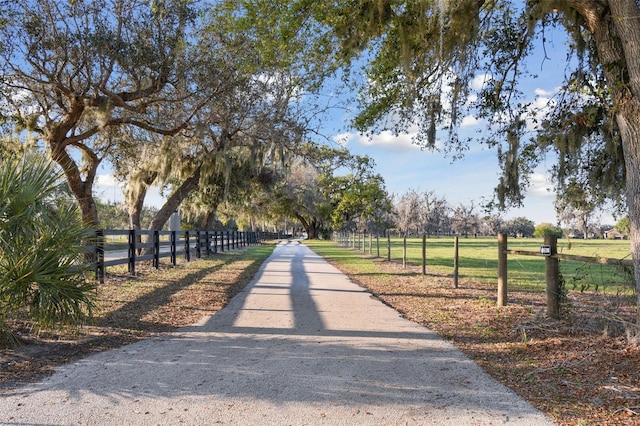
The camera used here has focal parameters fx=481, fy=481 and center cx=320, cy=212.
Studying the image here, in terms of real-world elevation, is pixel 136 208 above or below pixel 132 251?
above

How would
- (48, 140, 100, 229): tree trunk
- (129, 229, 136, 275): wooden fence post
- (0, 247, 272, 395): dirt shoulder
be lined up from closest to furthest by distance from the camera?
(0, 247, 272, 395): dirt shoulder → (129, 229, 136, 275): wooden fence post → (48, 140, 100, 229): tree trunk

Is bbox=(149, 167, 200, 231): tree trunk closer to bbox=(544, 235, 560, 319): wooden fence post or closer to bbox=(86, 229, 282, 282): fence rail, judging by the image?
bbox=(86, 229, 282, 282): fence rail

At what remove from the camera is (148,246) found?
45.4 feet

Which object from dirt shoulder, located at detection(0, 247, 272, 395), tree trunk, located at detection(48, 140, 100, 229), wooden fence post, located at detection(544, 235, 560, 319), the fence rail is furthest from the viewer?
tree trunk, located at detection(48, 140, 100, 229)

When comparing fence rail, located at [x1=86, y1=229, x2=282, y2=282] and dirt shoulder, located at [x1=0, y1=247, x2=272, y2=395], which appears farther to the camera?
fence rail, located at [x1=86, y1=229, x2=282, y2=282]

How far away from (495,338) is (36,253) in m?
5.40

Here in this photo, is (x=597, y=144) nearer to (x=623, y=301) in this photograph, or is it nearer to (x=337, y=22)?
(x=623, y=301)

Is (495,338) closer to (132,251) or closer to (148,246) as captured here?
(132,251)

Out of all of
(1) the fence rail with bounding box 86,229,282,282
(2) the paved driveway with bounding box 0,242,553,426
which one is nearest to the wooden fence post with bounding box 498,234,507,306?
(2) the paved driveway with bounding box 0,242,553,426

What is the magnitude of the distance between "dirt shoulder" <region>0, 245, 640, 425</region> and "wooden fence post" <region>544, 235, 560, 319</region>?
0.18m

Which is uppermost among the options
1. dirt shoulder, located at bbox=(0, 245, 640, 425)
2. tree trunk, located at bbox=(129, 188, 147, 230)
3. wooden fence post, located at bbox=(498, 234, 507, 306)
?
tree trunk, located at bbox=(129, 188, 147, 230)

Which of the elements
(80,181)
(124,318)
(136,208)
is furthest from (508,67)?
(136,208)

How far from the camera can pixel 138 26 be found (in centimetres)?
1080

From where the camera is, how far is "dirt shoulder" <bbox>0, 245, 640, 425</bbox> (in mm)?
3951
